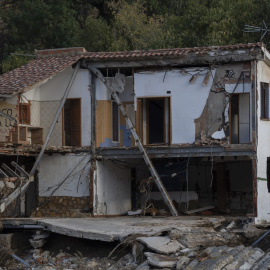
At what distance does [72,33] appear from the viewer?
4312cm

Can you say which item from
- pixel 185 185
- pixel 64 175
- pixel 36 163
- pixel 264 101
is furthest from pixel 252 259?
pixel 185 185

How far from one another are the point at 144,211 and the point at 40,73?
636 centimetres

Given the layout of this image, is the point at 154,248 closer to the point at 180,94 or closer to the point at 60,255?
the point at 60,255

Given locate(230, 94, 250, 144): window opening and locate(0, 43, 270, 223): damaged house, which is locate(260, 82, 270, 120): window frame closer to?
locate(0, 43, 270, 223): damaged house

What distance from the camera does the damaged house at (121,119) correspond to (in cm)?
2367

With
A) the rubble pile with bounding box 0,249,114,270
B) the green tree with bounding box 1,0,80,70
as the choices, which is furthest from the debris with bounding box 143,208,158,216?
the green tree with bounding box 1,0,80,70

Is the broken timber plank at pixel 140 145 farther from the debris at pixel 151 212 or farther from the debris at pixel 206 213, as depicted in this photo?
the debris at pixel 206 213

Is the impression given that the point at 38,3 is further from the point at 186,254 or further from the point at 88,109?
the point at 186,254

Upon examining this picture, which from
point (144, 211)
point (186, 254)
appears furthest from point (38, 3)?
point (186, 254)

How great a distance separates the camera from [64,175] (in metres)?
25.2

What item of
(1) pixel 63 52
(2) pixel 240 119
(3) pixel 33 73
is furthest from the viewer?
(1) pixel 63 52

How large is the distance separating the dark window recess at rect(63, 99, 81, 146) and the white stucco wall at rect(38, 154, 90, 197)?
2.02 feet

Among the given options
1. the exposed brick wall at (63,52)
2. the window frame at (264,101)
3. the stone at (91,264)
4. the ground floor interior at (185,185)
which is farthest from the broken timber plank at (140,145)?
the stone at (91,264)

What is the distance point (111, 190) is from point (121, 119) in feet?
9.26
